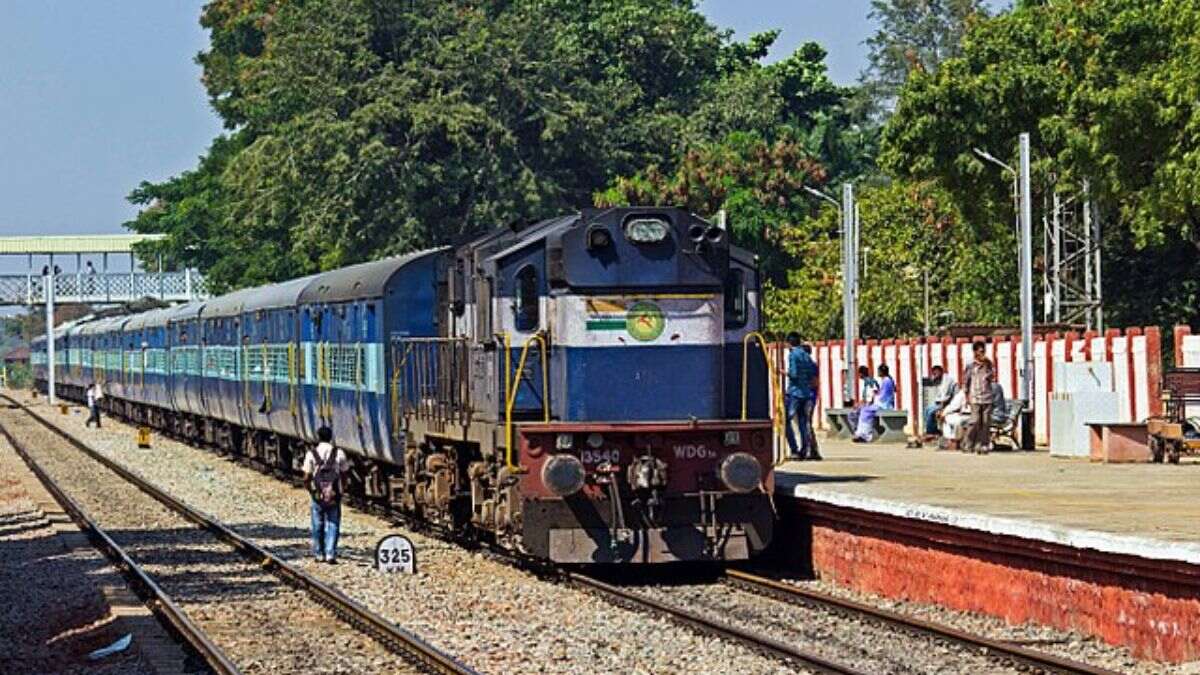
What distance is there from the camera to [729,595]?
673 inches

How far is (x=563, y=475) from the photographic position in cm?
1711

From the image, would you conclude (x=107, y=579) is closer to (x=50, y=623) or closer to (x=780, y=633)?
(x=50, y=623)

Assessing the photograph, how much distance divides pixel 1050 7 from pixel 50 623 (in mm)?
32684

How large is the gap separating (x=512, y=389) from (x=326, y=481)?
118 inches

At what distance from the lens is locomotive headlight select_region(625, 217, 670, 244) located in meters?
→ 17.6

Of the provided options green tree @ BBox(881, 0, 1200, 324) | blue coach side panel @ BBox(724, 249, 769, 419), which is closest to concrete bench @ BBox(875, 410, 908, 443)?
green tree @ BBox(881, 0, 1200, 324)

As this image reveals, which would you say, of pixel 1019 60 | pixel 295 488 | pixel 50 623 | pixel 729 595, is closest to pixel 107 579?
pixel 50 623

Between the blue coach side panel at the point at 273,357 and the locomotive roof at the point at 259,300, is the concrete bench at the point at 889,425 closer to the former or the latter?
the locomotive roof at the point at 259,300

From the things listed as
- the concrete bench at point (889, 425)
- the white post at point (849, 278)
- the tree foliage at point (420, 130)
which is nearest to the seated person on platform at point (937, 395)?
the concrete bench at point (889, 425)

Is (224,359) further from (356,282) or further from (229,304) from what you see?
(356,282)

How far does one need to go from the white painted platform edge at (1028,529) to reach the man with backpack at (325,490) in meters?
4.49

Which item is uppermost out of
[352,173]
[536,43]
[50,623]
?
[536,43]

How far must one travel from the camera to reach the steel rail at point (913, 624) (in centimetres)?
1220

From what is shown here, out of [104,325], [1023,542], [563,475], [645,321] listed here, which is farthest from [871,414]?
[104,325]
